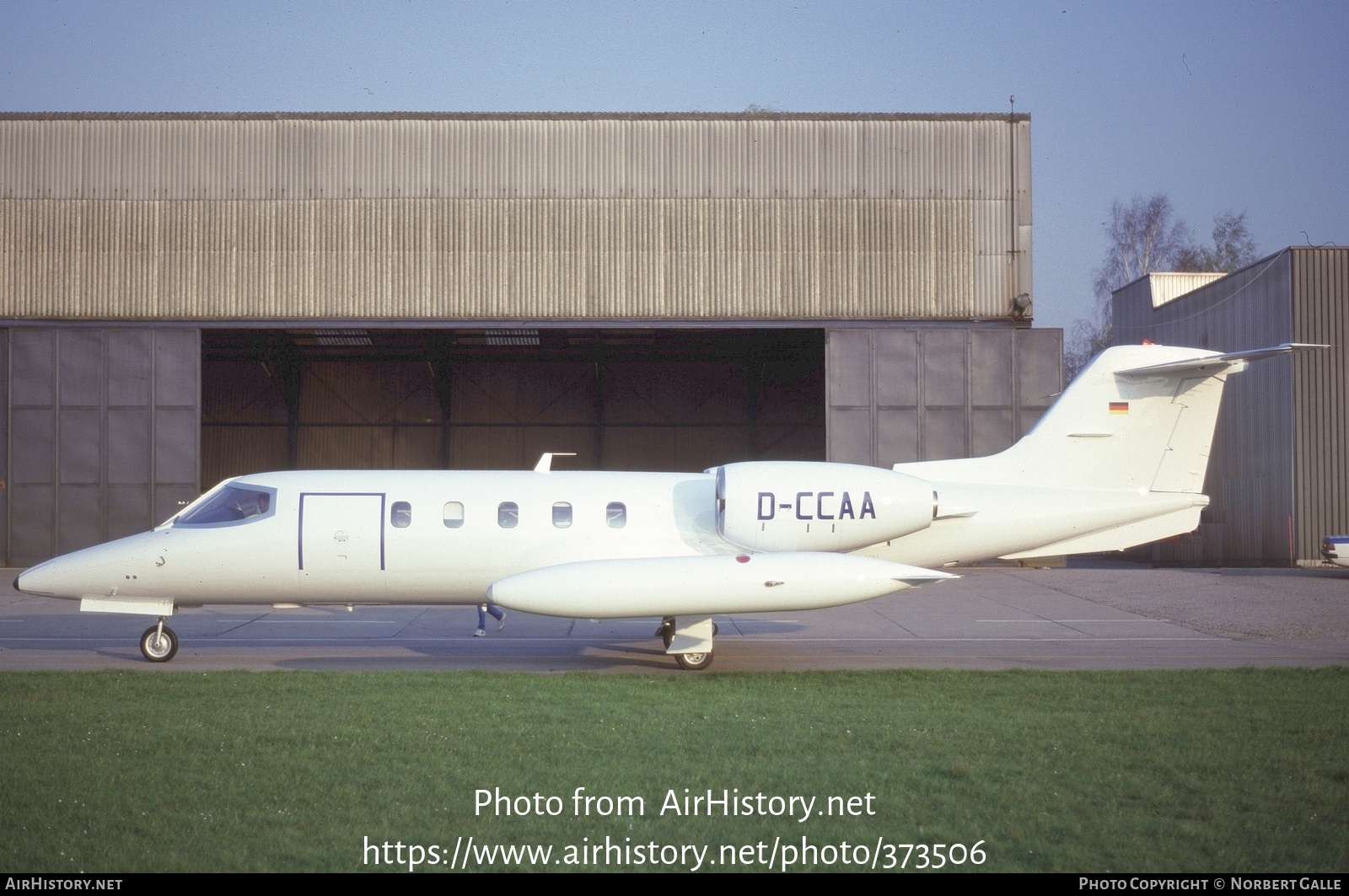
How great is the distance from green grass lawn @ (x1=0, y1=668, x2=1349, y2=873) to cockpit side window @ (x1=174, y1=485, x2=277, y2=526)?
2.44 metres

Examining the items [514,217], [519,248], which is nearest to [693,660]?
[519,248]

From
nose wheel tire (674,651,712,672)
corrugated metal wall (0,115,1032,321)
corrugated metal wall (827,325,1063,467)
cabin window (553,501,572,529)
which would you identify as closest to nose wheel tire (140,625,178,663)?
cabin window (553,501,572,529)

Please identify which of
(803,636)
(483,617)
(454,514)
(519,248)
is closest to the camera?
(454,514)

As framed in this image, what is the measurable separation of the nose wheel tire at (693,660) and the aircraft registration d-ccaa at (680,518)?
0.02 m

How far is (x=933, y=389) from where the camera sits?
29938 mm

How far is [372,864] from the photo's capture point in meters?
6.50

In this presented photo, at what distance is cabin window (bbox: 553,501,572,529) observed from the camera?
47.8 feet

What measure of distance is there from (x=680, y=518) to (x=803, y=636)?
14.0 ft

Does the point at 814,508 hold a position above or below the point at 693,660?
above

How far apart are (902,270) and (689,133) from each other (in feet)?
22.9

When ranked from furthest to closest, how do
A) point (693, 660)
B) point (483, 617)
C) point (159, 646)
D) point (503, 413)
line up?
point (503, 413) < point (483, 617) < point (159, 646) < point (693, 660)

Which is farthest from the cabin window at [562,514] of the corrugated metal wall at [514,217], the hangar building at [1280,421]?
the hangar building at [1280,421]

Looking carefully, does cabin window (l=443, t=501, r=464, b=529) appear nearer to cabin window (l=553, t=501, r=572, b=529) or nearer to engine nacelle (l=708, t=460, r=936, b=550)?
cabin window (l=553, t=501, r=572, b=529)

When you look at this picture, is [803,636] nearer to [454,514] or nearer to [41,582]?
[454,514]
